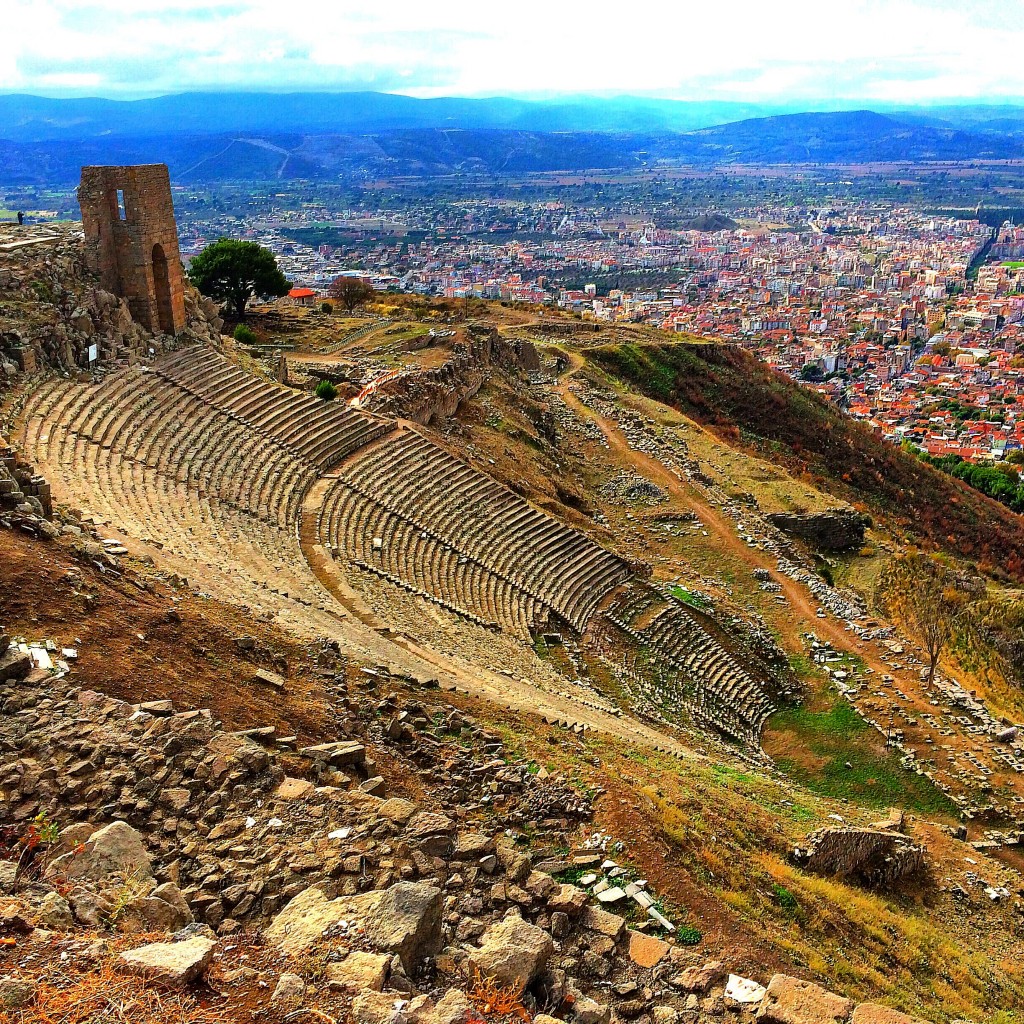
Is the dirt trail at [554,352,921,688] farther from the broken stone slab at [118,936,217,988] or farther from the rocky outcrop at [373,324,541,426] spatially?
the broken stone slab at [118,936,217,988]

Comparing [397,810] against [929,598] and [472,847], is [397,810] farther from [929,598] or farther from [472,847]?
[929,598]

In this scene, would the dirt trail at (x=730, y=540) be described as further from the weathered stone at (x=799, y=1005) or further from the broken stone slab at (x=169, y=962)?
the broken stone slab at (x=169, y=962)

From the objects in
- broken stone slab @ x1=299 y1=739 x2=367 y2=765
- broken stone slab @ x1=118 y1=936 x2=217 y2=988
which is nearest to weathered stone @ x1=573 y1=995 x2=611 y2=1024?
broken stone slab @ x1=118 y1=936 x2=217 y2=988

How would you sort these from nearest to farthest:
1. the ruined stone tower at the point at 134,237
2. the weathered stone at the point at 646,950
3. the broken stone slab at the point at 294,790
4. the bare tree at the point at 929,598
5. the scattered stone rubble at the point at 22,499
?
the weathered stone at the point at 646,950, the broken stone slab at the point at 294,790, the scattered stone rubble at the point at 22,499, the bare tree at the point at 929,598, the ruined stone tower at the point at 134,237

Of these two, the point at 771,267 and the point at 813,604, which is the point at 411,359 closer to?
the point at 813,604

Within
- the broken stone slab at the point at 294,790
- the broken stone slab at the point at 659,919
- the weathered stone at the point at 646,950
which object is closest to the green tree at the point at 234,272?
the broken stone slab at the point at 294,790

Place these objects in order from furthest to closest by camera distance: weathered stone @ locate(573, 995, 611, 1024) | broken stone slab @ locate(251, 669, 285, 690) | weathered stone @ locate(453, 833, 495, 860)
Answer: broken stone slab @ locate(251, 669, 285, 690) → weathered stone @ locate(453, 833, 495, 860) → weathered stone @ locate(573, 995, 611, 1024)
